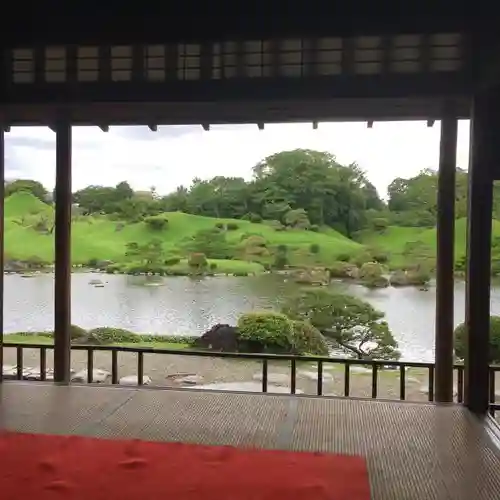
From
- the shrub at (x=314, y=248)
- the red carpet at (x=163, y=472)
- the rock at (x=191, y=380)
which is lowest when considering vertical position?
the rock at (x=191, y=380)

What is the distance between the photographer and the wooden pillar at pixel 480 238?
311cm

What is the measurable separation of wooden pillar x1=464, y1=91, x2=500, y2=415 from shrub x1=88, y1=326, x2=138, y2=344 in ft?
13.1

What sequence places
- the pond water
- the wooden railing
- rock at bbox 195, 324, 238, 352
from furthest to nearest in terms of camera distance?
1. rock at bbox 195, 324, 238, 352
2. the pond water
3. the wooden railing

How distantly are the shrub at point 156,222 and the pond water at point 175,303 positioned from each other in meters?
0.66

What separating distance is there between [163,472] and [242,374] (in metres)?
3.26

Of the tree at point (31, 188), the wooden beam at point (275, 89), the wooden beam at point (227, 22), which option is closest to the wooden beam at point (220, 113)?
the wooden beam at point (275, 89)

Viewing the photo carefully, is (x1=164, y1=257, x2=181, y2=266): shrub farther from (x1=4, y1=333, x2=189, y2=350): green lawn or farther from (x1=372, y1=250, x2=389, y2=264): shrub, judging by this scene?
(x1=372, y1=250, x2=389, y2=264): shrub

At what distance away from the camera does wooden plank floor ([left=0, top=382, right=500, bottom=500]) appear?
221 centimetres

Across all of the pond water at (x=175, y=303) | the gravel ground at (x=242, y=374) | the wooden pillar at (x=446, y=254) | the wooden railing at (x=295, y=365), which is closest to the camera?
the wooden pillar at (x=446, y=254)

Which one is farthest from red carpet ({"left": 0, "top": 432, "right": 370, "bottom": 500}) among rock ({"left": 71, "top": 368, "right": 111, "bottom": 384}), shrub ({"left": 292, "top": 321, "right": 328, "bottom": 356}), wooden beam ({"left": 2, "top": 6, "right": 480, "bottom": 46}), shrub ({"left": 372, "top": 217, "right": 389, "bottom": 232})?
shrub ({"left": 372, "top": 217, "right": 389, "bottom": 232})

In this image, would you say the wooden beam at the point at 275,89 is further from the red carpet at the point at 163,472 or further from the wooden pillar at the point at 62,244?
the red carpet at the point at 163,472

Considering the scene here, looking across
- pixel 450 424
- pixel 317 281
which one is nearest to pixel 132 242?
pixel 317 281

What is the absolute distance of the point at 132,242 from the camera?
631 cm

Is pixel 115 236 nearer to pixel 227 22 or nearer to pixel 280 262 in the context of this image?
pixel 280 262
